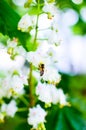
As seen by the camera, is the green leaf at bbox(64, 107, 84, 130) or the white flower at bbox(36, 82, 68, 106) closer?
the white flower at bbox(36, 82, 68, 106)

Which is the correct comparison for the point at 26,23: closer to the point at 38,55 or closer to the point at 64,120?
the point at 38,55

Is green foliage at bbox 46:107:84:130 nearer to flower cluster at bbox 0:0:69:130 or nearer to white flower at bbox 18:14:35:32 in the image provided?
flower cluster at bbox 0:0:69:130

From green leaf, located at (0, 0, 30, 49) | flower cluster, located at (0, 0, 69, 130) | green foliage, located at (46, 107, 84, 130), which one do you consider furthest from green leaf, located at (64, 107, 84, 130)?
green leaf, located at (0, 0, 30, 49)

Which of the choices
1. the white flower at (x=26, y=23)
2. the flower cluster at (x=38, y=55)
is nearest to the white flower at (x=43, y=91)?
the flower cluster at (x=38, y=55)

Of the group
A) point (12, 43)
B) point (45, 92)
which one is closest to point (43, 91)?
point (45, 92)

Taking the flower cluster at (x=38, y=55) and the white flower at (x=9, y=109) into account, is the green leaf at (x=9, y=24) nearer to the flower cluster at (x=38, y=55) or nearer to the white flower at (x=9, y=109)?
the flower cluster at (x=38, y=55)

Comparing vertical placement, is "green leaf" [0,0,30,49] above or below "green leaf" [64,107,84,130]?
above
